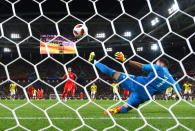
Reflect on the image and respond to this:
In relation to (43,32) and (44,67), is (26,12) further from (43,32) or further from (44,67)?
(44,67)

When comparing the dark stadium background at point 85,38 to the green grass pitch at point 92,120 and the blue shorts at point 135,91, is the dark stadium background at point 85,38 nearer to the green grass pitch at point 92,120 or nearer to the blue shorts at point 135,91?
the blue shorts at point 135,91

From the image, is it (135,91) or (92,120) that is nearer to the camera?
(92,120)

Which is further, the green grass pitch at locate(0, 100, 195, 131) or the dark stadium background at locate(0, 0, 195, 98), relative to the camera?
the dark stadium background at locate(0, 0, 195, 98)

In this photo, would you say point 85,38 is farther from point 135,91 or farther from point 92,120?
point 92,120

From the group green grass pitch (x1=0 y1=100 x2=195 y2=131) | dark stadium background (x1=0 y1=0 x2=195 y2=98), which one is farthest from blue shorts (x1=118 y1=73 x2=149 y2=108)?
dark stadium background (x1=0 y1=0 x2=195 y2=98)

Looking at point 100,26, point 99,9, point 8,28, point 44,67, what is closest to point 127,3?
point 99,9

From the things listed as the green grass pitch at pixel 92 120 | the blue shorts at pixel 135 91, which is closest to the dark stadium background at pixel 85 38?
the blue shorts at pixel 135 91

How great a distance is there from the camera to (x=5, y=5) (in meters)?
16.3

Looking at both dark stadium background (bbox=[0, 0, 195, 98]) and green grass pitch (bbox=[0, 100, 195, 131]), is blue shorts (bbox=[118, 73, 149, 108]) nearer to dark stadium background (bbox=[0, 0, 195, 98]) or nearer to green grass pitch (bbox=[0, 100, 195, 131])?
green grass pitch (bbox=[0, 100, 195, 131])

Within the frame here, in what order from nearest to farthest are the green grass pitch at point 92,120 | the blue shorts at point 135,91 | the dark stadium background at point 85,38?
1. the green grass pitch at point 92,120
2. the blue shorts at point 135,91
3. the dark stadium background at point 85,38

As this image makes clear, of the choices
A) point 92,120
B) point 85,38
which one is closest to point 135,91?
point 92,120

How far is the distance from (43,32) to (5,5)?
3928 mm

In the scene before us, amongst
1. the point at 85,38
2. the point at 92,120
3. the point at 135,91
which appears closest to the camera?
the point at 92,120

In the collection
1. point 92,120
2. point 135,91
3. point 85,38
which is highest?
point 85,38
